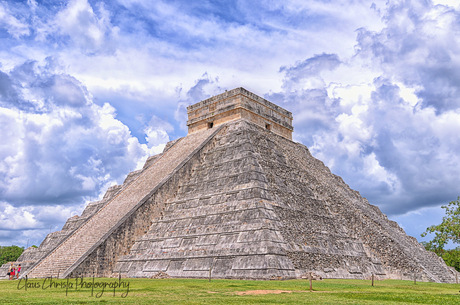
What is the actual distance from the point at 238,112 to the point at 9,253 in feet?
135

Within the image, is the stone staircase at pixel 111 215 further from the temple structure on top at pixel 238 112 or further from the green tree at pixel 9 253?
the green tree at pixel 9 253

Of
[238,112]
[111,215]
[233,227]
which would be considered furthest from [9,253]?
[233,227]

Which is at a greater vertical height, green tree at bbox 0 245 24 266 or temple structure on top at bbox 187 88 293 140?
temple structure on top at bbox 187 88 293 140

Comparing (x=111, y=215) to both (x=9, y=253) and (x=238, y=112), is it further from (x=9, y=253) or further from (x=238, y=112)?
(x=9, y=253)

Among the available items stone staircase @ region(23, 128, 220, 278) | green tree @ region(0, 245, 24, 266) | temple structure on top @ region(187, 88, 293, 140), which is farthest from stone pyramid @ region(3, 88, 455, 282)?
green tree @ region(0, 245, 24, 266)

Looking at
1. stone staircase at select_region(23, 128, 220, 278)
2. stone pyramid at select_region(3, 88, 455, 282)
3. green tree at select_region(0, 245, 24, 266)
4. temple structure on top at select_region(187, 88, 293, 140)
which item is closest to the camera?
stone pyramid at select_region(3, 88, 455, 282)

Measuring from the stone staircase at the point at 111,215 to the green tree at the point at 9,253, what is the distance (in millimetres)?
34683

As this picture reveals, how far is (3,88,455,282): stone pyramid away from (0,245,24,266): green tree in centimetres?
3047

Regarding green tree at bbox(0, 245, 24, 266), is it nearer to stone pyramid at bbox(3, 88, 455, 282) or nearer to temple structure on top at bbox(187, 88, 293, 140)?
stone pyramid at bbox(3, 88, 455, 282)

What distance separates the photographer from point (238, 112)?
2419 centimetres

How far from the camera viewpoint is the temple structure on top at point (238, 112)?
24.4 metres

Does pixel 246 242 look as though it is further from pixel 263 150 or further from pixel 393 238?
pixel 393 238

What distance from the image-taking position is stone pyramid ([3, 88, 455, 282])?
49.7 ft

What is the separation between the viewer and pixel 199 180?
1992cm
